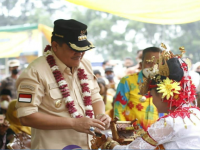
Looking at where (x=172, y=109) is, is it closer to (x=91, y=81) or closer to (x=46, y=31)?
(x=91, y=81)

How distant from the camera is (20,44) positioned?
11.2 m

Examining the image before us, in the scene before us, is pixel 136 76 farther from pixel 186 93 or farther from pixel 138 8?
pixel 186 93

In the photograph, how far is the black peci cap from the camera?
303 cm

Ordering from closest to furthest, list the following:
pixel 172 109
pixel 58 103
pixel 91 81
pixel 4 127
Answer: pixel 172 109, pixel 58 103, pixel 91 81, pixel 4 127

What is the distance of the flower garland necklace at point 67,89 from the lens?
10.0 ft

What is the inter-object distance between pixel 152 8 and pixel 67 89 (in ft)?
5.80

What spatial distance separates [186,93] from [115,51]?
2443 cm

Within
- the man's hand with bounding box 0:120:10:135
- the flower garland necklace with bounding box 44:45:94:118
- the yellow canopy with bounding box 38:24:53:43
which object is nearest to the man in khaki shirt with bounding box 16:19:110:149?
the flower garland necklace with bounding box 44:45:94:118

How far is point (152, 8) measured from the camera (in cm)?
425

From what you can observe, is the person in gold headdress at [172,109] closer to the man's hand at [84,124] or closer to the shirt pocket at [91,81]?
the man's hand at [84,124]

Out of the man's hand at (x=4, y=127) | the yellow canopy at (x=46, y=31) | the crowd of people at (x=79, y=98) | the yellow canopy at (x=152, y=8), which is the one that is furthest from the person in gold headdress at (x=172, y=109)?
the yellow canopy at (x=46, y=31)

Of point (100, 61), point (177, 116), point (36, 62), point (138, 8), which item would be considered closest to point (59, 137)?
point (36, 62)

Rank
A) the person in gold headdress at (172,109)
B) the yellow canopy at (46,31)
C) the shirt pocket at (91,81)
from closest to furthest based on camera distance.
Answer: the person in gold headdress at (172,109) → the shirt pocket at (91,81) → the yellow canopy at (46,31)

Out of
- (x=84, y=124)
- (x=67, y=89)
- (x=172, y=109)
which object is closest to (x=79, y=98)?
(x=67, y=89)
